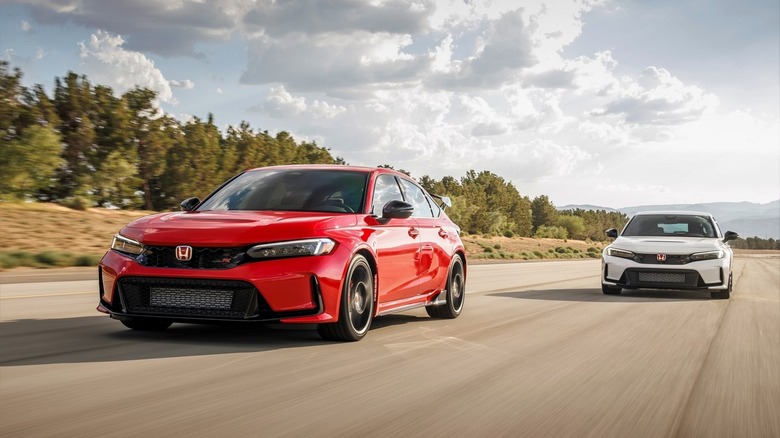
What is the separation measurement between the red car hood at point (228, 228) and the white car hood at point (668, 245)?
9417 mm

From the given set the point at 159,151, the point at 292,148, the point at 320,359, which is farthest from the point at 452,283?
the point at 292,148

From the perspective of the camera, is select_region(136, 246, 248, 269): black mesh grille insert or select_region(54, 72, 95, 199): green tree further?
select_region(54, 72, 95, 199): green tree

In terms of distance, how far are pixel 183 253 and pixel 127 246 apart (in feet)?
2.02

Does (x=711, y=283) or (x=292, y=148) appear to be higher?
(x=292, y=148)

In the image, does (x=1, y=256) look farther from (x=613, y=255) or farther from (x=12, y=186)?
(x=12, y=186)

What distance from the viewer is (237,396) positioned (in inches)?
205

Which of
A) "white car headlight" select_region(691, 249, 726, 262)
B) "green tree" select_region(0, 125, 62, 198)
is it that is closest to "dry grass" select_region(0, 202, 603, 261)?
"green tree" select_region(0, 125, 62, 198)

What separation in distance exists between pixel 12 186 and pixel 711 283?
4922cm

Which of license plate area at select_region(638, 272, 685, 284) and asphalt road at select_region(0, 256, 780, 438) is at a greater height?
license plate area at select_region(638, 272, 685, 284)

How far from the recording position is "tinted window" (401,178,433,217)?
962cm

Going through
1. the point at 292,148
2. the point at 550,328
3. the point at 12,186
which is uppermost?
the point at 292,148

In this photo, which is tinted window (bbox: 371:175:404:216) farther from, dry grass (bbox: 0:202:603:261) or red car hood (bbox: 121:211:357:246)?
dry grass (bbox: 0:202:603:261)

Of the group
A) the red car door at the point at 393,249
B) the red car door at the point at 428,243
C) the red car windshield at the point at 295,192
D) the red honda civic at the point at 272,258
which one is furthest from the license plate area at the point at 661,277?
the red car windshield at the point at 295,192

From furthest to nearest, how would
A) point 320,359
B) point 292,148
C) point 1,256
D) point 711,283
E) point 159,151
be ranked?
point 292,148
point 159,151
point 1,256
point 711,283
point 320,359
